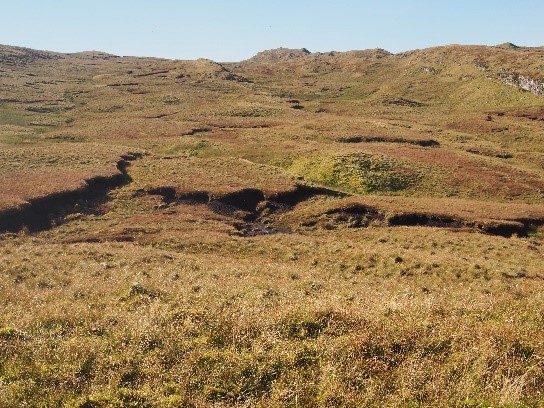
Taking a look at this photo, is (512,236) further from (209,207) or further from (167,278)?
(167,278)

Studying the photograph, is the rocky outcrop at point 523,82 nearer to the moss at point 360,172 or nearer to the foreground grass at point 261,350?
the moss at point 360,172

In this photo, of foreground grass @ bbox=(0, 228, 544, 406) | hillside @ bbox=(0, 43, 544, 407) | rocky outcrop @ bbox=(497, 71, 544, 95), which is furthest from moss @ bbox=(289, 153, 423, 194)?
rocky outcrop @ bbox=(497, 71, 544, 95)

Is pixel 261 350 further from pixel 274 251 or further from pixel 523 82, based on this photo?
pixel 523 82

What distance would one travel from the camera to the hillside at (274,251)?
9.40 meters

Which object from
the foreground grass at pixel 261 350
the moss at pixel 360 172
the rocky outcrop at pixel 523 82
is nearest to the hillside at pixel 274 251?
the foreground grass at pixel 261 350

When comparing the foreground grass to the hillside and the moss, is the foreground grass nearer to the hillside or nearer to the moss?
the hillside

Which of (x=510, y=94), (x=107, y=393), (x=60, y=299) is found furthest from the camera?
(x=510, y=94)

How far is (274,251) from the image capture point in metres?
34.2

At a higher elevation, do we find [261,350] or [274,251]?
[261,350]

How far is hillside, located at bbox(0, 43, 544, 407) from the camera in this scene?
370 inches

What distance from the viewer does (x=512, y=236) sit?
3866 centimetres

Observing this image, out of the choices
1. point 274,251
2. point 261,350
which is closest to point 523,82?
point 274,251

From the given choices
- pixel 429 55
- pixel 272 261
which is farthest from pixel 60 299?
pixel 429 55

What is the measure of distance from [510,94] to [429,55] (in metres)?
65.7
